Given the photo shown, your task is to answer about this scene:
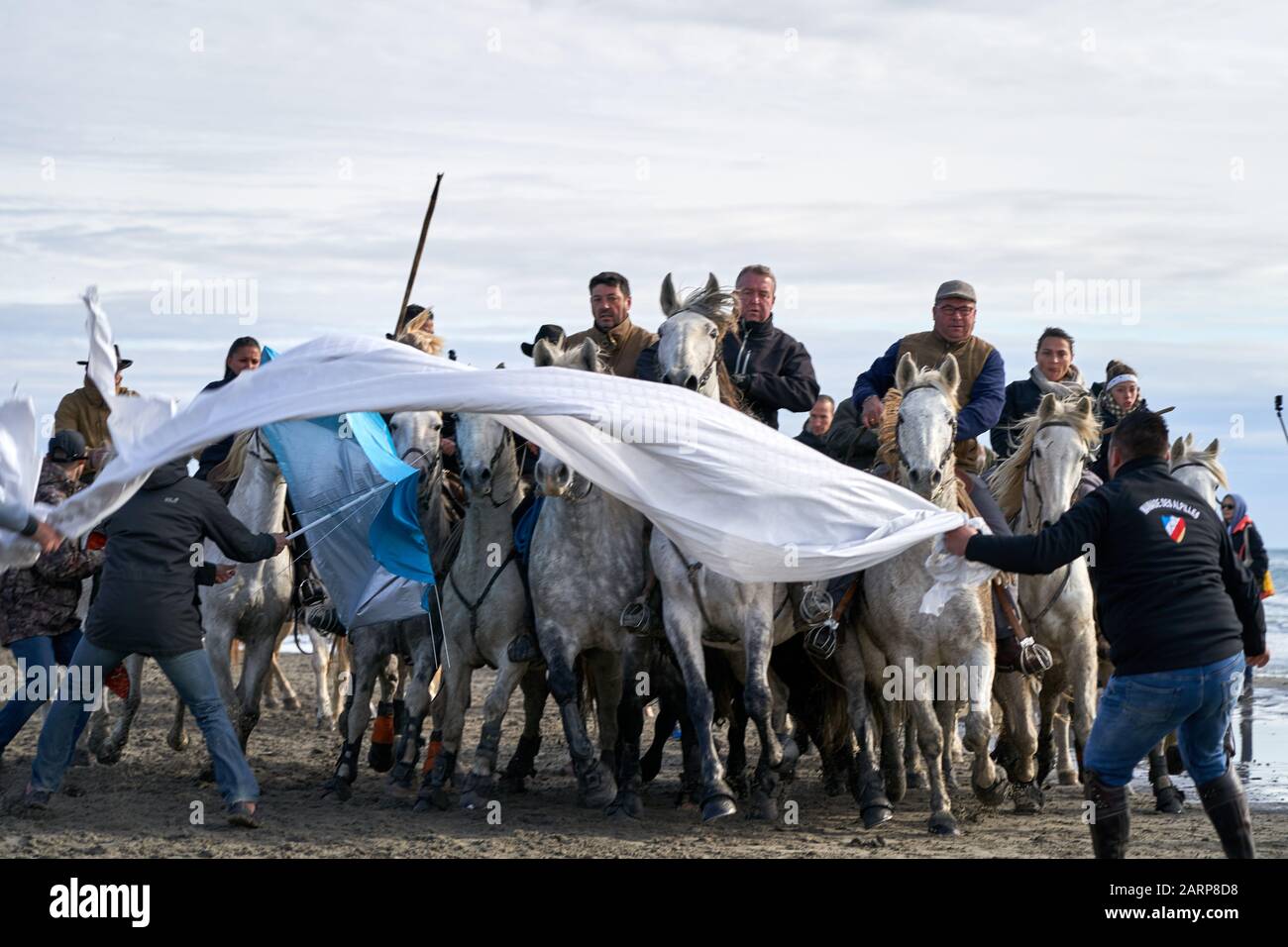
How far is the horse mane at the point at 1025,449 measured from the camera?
11141mm

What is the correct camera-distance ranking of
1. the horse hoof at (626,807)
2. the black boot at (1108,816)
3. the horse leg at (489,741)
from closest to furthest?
the black boot at (1108,816)
the horse hoof at (626,807)
the horse leg at (489,741)

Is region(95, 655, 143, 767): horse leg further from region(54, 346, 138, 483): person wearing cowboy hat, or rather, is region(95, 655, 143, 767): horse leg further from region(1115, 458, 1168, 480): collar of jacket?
region(1115, 458, 1168, 480): collar of jacket

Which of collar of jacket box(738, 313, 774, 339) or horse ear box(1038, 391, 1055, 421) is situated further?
collar of jacket box(738, 313, 774, 339)

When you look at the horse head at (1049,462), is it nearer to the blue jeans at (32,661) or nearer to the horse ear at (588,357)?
the horse ear at (588,357)

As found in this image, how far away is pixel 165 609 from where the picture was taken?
9758 mm

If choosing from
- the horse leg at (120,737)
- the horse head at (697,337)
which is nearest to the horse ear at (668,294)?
the horse head at (697,337)

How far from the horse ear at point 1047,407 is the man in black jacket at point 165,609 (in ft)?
16.4

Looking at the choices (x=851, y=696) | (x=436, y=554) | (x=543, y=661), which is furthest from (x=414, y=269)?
(x=851, y=696)

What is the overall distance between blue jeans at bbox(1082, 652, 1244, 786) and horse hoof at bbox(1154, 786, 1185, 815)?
376 centimetres

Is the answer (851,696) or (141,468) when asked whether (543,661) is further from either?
(141,468)

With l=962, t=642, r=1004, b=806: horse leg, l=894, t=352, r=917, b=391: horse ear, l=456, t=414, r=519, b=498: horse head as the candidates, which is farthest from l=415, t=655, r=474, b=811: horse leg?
l=894, t=352, r=917, b=391: horse ear

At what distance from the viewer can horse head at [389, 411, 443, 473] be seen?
11250 mm
